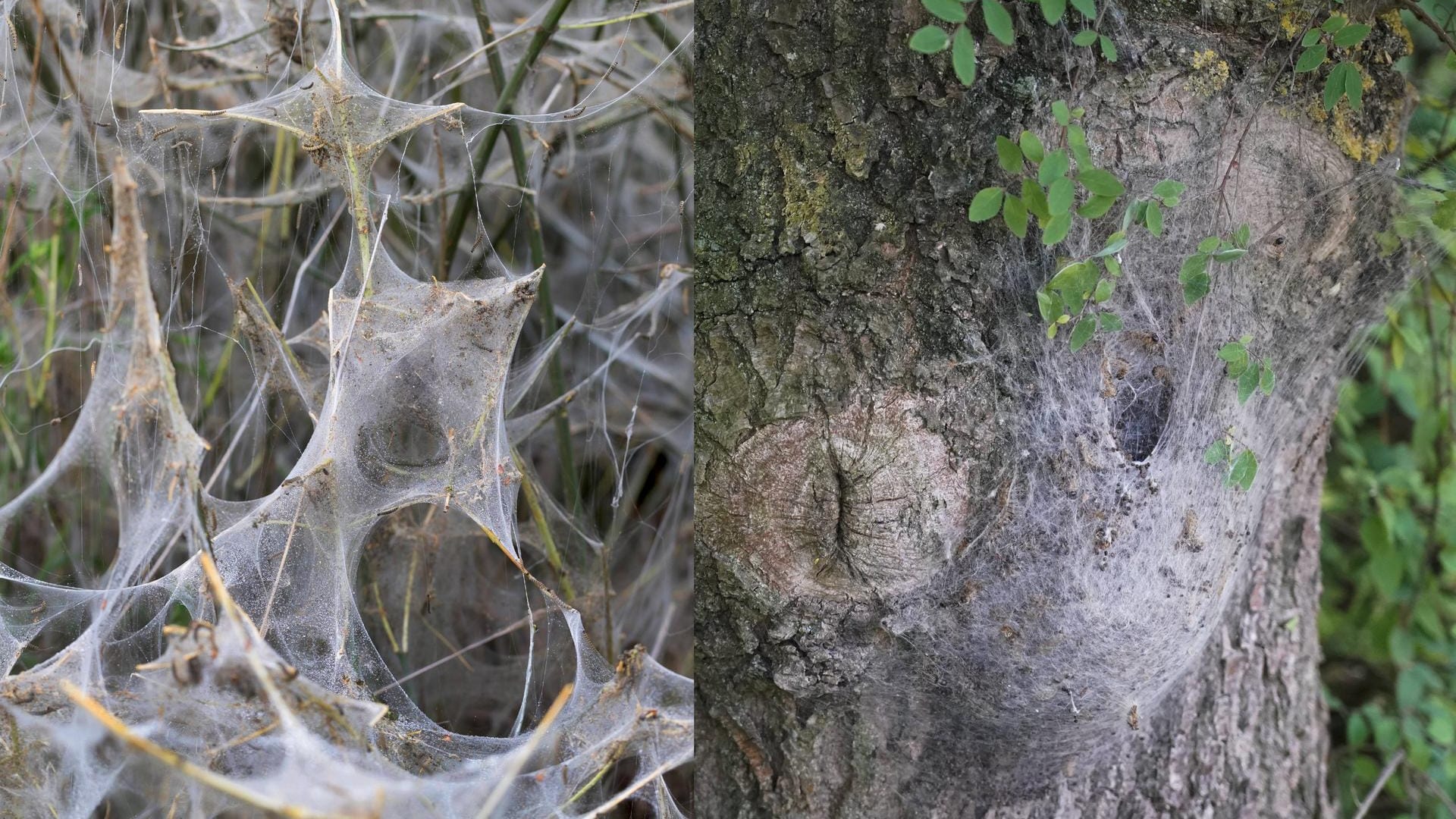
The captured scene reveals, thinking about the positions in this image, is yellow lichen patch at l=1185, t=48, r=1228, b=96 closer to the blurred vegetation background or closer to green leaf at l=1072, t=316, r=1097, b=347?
green leaf at l=1072, t=316, r=1097, b=347

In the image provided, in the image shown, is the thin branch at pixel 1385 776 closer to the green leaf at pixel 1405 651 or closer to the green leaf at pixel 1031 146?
the green leaf at pixel 1405 651

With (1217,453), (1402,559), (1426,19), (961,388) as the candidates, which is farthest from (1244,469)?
(1402,559)

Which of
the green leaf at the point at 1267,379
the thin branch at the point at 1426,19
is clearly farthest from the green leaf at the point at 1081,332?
the thin branch at the point at 1426,19

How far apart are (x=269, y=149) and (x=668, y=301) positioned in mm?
961

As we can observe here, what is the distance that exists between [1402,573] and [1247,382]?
4.97 ft

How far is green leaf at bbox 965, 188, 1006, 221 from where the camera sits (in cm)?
93

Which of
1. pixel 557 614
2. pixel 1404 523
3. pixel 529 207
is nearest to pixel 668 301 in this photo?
pixel 529 207

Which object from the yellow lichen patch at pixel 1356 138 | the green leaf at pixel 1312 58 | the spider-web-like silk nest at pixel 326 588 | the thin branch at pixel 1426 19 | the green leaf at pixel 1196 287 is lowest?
the spider-web-like silk nest at pixel 326 588

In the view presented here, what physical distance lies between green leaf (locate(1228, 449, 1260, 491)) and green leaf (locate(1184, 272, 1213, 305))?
0.19 m

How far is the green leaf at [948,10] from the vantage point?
863 mm

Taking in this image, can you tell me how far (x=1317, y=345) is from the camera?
50.3 inches

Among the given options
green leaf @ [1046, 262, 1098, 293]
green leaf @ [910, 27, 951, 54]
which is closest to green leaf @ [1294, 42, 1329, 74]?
green leaf @ [1046, 262, 1098, 293]

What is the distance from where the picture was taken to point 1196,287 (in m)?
1.04

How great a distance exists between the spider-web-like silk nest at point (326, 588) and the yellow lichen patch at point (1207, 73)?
2.70ft
